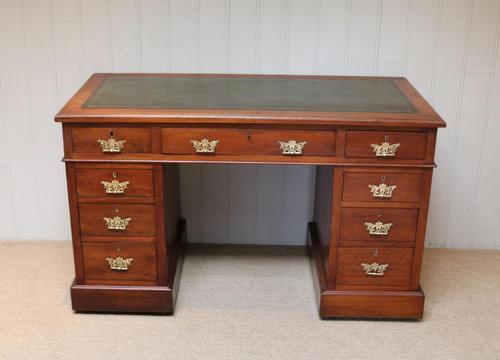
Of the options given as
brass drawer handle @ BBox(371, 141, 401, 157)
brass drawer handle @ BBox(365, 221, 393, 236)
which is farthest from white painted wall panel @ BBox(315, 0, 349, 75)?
brass drawer handle @ BBox(365, 221, 393, 236)

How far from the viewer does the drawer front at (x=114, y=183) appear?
2356 mm

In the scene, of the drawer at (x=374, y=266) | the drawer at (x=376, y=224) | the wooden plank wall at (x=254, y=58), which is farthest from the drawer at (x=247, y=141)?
the wooden plank wall at (x=254, y=58)

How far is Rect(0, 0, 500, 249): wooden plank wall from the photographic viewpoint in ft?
9.14

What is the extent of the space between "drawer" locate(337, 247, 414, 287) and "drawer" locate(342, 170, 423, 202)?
0.20 m

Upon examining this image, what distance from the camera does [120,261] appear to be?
2.47 meters

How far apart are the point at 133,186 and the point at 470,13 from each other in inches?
61.4

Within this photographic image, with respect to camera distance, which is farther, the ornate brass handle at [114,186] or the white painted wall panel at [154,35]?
the white painted wall panel at [154,35]

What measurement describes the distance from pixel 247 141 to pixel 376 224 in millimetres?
556

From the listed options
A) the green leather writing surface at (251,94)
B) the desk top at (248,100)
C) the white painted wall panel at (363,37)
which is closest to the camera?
the desk top at (248,100)

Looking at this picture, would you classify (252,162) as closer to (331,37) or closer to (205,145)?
(205,145)

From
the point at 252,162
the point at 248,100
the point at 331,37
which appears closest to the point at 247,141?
the point at 252,162

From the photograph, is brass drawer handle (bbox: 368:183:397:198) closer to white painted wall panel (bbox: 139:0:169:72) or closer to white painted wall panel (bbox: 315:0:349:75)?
white painted wall panel (bbox: 315:0:349:75)

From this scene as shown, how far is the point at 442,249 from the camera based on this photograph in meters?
3.12

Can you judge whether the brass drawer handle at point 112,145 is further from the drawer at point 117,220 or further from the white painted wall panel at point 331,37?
the white painted wall panel at point 331,37
